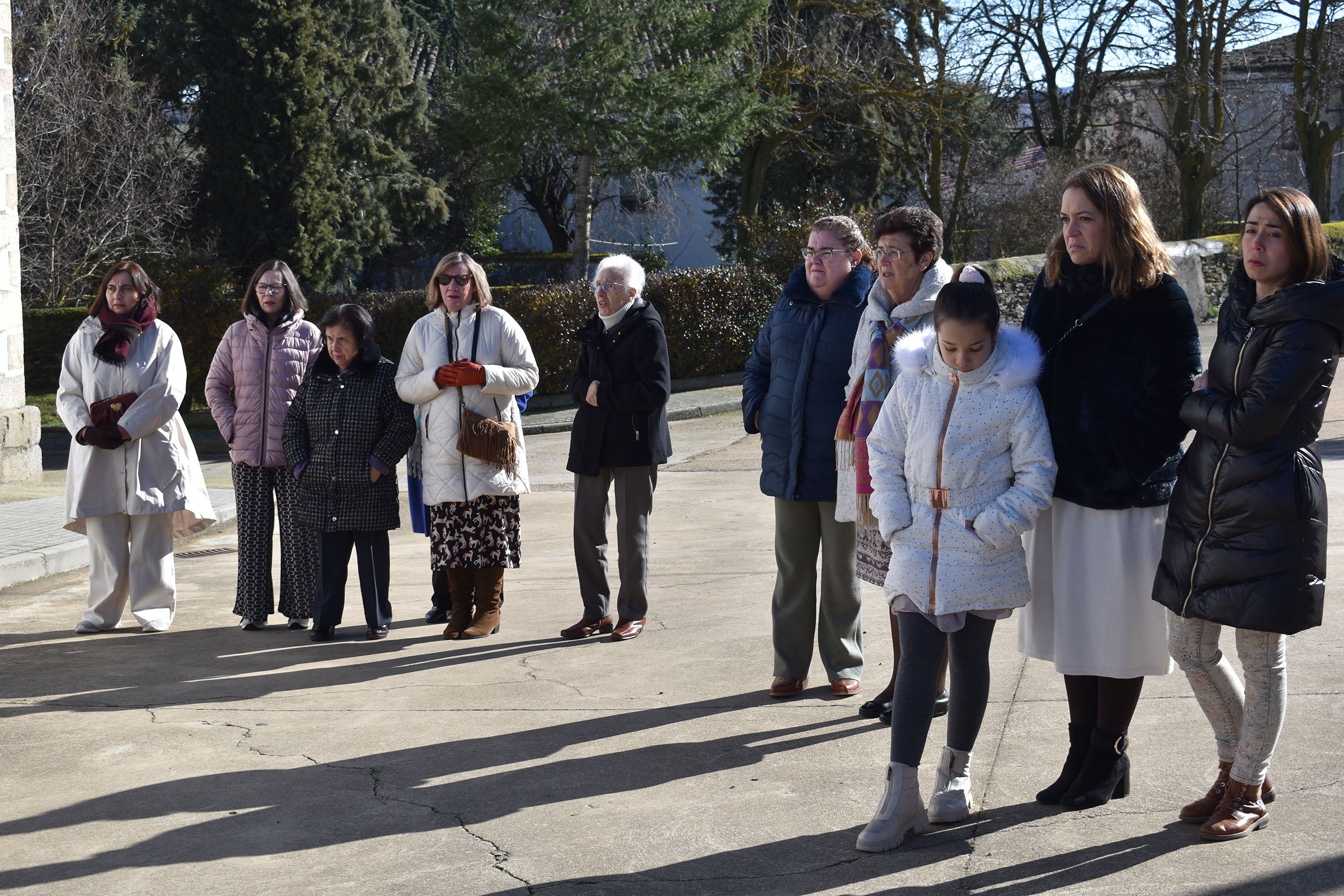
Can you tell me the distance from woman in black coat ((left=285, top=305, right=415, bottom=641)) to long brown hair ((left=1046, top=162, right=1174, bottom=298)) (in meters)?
3.88

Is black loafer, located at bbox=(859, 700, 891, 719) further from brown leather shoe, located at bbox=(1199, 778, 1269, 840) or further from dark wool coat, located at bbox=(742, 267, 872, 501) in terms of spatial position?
brown leather shoe, located at bbox=(1199, 778, 1269, 840)

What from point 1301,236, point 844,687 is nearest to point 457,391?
point 844,687

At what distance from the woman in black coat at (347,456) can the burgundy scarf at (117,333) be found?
99 cm

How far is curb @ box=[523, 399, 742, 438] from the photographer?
17.8 metres

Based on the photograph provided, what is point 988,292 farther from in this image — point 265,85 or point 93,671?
point 265,85

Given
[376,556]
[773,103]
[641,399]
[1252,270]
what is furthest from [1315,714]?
[773,103]

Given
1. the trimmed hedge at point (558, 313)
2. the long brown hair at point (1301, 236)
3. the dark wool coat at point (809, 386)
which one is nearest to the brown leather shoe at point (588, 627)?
the dark wool coat at point (809, 386)

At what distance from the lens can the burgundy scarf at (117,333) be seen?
707cm

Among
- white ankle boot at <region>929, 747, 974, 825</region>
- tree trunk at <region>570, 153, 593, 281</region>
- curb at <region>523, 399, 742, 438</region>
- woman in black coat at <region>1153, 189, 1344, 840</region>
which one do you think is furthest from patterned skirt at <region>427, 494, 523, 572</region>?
tree trunk at <region>570, 153, 593, 281</region>

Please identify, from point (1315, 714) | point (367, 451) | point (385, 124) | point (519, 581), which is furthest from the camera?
point (385, 124)

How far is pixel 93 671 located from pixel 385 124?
2719 centimetres

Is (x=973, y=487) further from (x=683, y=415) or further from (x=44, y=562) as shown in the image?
(x=683, y=415)

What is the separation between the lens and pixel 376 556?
6.90 m

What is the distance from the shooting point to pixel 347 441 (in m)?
6.78
